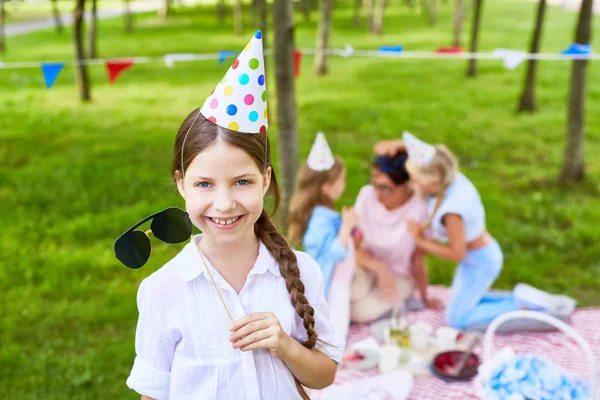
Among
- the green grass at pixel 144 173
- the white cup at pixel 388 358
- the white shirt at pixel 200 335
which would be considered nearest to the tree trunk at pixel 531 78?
the green grass at pixel 144 173

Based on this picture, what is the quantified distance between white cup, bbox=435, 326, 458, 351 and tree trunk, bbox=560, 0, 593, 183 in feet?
11.8

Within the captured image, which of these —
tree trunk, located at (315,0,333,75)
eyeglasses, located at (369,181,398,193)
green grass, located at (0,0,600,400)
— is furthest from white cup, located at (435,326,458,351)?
tree trunk, located at (315,0,333,75)

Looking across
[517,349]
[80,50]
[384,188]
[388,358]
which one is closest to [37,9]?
[80,50]

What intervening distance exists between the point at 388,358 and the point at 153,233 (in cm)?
209

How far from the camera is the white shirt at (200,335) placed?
5.73 feet

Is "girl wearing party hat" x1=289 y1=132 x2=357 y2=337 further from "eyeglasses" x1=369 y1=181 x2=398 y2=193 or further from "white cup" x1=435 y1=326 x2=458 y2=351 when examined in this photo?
"white cup" x1=435 y1=326 x2=458 y2=351

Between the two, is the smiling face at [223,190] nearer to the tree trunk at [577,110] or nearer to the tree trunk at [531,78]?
the tree trunk at [577,110]

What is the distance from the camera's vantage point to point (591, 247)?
5180mm

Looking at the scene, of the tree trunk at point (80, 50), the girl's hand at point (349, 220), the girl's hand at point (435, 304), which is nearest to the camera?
the girl's hand at point (349, 220)

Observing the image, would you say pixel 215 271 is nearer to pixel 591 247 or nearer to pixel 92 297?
pixel 92 297

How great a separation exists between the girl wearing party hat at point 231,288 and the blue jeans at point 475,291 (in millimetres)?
2312

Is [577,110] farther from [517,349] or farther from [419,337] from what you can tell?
[419,337]

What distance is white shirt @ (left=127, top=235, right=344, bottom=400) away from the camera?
5.73 ft

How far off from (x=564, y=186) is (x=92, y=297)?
4.91 metres
